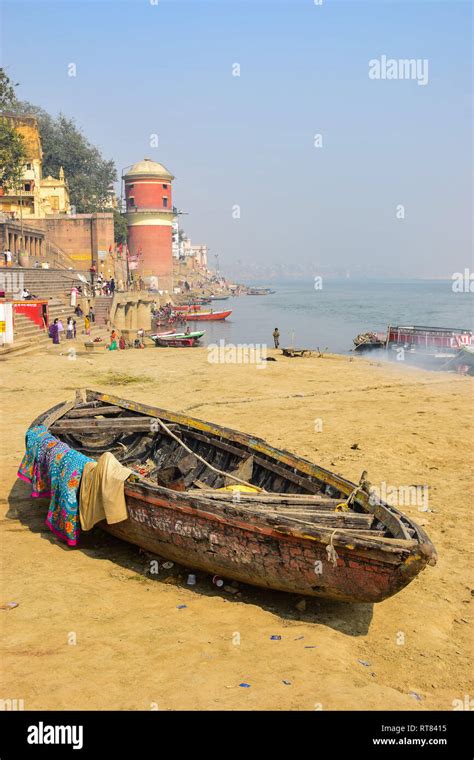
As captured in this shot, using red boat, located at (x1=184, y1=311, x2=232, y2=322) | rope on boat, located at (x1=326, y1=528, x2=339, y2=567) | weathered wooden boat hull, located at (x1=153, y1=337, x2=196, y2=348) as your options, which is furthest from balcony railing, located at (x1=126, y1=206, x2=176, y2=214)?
rope on boat, located at (x1=326, y1=528, x2=339, y2=567)

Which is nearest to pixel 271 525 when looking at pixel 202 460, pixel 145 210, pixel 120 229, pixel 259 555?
pixel 259 555

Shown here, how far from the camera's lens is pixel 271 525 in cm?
743

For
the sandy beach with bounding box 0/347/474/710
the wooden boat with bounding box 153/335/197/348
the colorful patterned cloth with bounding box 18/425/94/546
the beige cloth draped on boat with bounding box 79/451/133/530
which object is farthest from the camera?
the wooden boat with bounding box 153/335/197/348

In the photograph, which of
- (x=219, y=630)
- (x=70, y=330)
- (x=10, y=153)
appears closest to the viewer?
(x=219, y=630)

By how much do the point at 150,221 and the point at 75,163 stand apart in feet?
38.0

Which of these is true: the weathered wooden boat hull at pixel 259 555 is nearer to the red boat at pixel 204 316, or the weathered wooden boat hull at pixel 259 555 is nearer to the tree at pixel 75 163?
the red boat at pixel 204 316

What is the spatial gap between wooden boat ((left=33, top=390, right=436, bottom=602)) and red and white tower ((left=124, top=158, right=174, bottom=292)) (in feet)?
241

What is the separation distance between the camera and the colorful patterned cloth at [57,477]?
937cm

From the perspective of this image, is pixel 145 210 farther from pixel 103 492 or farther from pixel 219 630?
pixel 219 630

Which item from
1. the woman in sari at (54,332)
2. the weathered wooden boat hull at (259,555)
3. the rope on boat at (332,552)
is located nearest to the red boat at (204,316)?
the woman in sari at (54,332)

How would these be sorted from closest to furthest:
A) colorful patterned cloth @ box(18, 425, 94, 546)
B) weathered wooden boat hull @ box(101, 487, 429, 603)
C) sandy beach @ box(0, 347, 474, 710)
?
1. sandy beach @ box(0, 347, 474, 710)
2. weathered wooden boat hull @ box(101, 487, 429, 603)
3. colorful patterned cloth @ box(18, 425, 94, 546)

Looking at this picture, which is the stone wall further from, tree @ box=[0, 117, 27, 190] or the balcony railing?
the balcony railing

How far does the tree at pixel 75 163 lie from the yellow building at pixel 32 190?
9.84 meters

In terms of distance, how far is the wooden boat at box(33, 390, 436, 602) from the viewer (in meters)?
7.01
